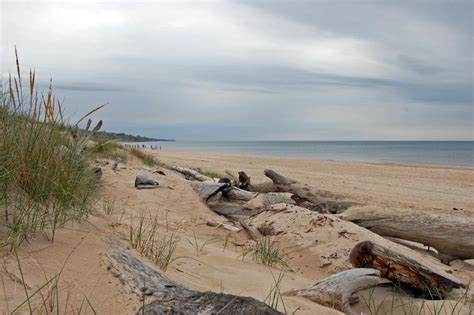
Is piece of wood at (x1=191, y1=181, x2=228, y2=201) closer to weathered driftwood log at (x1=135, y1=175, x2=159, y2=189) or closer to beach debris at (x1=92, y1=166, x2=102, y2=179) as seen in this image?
weathered driftwood log at (x1=135, y1=175, x2=159, y2=189)

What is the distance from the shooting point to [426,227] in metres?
5.69

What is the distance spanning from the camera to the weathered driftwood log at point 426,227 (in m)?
5.49

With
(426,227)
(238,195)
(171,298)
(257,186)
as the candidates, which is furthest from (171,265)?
(257,186)

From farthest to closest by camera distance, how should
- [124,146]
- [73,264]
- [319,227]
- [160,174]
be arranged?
[124,146]
[160,174]
[319,227]
[73,264]

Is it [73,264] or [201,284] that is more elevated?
[73,264]

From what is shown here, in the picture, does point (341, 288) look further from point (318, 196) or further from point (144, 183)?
point (144, 183)

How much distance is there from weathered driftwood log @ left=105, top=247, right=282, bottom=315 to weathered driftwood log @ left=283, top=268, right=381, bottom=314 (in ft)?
3.35

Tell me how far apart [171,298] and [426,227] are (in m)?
4.43

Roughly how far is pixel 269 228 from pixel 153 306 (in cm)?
365

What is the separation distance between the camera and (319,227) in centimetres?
538

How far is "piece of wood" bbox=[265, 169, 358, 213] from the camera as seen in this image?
6.87 m

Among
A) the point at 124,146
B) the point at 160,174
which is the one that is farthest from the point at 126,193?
the point at 124,146

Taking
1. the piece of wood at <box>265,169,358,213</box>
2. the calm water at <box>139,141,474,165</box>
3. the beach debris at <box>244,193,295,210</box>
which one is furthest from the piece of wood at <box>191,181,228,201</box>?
the calm water at <box>139,141,474,165</box>

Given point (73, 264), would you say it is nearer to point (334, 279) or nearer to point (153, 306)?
point (153, 306)
